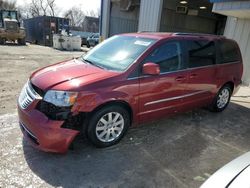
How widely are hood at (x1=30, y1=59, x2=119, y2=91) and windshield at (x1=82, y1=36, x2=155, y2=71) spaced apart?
211 millimetres

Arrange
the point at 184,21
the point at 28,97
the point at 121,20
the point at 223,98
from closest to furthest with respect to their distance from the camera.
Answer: the point at 28,97
the point at 223,98
the point at 121,20
the point at 184,21

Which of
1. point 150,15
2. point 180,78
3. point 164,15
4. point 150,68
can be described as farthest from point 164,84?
point 164,15

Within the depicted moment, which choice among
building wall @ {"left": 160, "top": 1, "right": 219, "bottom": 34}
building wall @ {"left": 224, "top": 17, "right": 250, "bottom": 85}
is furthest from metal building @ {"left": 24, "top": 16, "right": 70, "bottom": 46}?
building wall @ {"left": 224, "top": 17, "right": 250, "bottom": 85}

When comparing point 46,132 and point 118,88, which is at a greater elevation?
point 118,88

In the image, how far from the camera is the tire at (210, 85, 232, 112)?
5.25 meters

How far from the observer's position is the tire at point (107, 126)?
326 cm

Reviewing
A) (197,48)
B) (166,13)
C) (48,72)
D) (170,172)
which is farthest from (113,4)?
(170,172)

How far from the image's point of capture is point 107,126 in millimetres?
3453

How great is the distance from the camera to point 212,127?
465 cm

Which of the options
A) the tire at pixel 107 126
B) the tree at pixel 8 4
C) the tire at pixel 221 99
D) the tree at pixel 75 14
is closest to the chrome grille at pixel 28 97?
the tire at pixel 107 126

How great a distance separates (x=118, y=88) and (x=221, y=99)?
3039 millimetres

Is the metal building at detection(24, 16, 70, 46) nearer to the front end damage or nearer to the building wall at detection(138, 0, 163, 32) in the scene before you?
the building wall at detection(138, 0, 163, 32)

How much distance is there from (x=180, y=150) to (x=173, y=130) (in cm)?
69

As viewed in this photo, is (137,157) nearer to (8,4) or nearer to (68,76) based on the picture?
(68,76)
